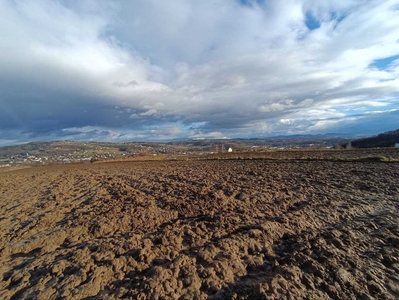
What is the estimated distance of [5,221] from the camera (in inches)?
371

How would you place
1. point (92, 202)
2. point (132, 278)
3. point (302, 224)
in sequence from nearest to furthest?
point (132, 278) → point (302, 224) → point (92, 202)

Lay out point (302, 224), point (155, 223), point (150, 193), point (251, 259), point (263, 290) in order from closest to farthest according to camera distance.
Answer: point (263, 290), point (251, 259), point (302, 224), point (155, 223), point (150, 193)

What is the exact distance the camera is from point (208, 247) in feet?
18.6

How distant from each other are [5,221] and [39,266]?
5524 millimetres

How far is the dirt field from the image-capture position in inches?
173

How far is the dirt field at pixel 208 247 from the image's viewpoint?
4395 mm

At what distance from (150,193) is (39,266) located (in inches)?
261

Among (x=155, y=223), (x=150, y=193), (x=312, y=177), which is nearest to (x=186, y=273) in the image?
(x=155, y=223)

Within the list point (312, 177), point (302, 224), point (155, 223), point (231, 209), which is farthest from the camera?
point (312, 177)

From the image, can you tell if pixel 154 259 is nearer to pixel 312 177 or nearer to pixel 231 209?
pixel 231 209

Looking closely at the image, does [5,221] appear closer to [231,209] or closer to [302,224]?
[231,209]

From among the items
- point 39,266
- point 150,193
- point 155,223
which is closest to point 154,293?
point 39,266

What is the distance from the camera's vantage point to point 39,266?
5488 mm

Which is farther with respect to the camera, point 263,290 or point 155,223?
point 155,223
